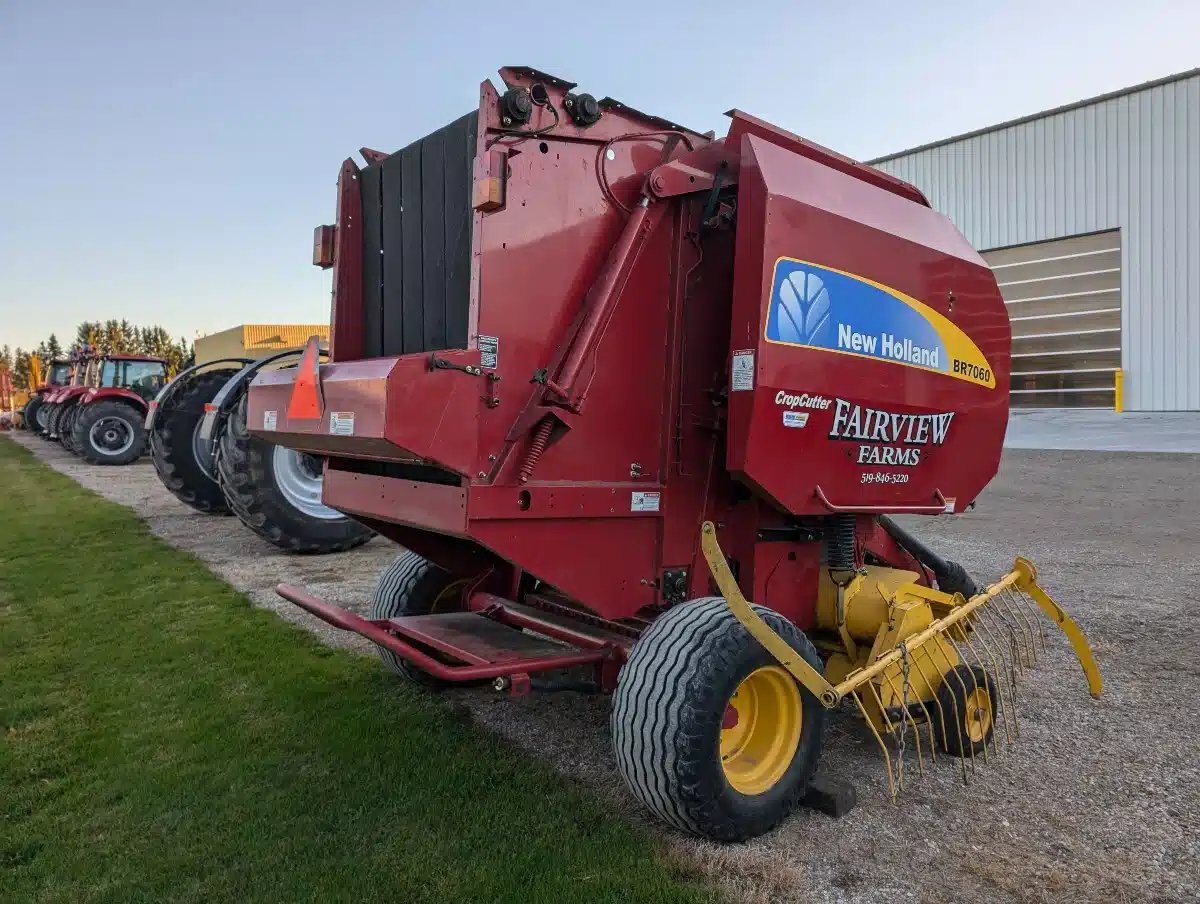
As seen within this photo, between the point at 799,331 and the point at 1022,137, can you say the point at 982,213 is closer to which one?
the point at 1022,137

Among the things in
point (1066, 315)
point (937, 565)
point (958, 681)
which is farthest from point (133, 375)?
point (958, 681)

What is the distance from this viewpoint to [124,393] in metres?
19.0

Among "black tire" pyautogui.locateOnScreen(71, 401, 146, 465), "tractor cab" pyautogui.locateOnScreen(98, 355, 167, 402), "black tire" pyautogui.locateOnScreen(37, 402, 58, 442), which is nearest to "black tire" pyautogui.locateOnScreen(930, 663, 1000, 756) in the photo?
"black tire" pyautogui.locateOnScreen(71, 401, 146, 465)

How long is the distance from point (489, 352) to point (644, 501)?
826 mm

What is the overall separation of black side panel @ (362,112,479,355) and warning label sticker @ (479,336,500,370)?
0.69 ft

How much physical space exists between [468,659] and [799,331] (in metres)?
1.64

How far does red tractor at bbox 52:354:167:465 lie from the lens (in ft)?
61.6

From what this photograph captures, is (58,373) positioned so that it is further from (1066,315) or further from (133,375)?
(1066,315)

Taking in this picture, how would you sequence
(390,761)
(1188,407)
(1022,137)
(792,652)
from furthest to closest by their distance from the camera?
(1022,137)
(1188,407)
(390,761)
(792,652)

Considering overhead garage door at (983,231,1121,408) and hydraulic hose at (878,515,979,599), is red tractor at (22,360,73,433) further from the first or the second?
hydraulic hose at (878,515,979,599)

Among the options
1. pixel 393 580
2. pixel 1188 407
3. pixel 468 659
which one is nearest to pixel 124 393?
pixel 393 580

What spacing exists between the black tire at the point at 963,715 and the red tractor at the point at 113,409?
18452 mm

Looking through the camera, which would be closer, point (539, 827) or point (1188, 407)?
point (539, 827)

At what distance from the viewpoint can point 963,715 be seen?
143 inches
